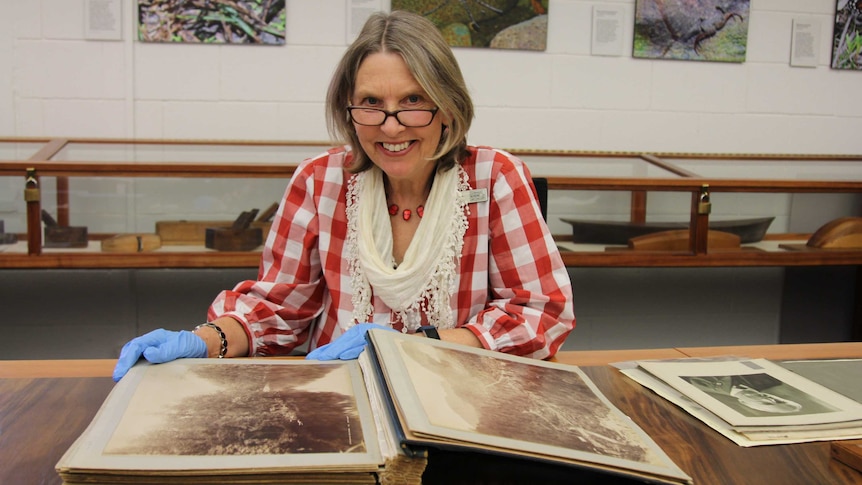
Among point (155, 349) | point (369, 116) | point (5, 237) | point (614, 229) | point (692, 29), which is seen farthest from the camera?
point (692, 29)

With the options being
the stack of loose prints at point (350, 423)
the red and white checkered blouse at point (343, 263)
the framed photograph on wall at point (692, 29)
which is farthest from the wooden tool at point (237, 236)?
the framed photograph on wall at point (692, 29)

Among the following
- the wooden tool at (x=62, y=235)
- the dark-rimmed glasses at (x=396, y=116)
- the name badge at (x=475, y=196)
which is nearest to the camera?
the dark-rimmed glasses at (x=396, y=116)

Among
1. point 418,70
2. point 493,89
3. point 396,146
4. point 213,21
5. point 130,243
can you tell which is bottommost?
Result: point 130,243

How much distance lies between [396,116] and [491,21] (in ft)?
6.49

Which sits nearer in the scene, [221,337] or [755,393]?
[755,393]

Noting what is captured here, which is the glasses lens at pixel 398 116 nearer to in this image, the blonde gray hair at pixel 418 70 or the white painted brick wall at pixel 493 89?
the blonde gray hair at pixel 418 70

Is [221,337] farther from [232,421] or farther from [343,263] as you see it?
[232,421]

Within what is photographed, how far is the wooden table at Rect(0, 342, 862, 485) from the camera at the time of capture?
75 centimetres

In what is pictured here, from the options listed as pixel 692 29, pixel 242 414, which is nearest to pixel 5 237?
pixel 242 414

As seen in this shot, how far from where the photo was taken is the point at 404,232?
1.50 meters

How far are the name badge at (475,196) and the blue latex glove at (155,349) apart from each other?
2.07 feet

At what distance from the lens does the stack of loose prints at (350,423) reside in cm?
61

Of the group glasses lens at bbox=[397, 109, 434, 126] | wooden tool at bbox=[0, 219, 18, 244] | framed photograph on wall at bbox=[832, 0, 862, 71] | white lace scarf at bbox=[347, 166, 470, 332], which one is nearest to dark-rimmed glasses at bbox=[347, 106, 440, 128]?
glasses lens at bbox=[397, 109, 434, 126]

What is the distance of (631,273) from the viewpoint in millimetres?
3229
